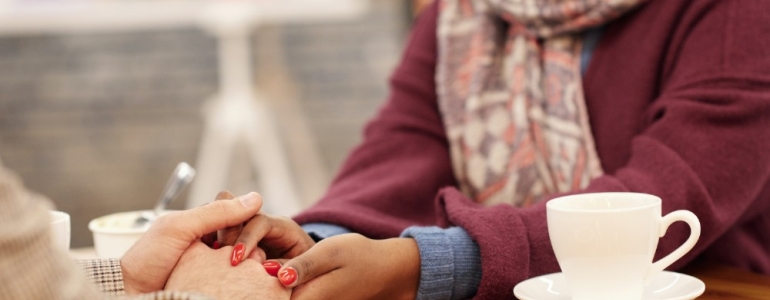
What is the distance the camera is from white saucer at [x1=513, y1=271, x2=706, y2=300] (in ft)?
2.35

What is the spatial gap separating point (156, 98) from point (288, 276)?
287 centimetres

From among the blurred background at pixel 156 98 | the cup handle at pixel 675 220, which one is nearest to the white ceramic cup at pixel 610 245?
the cup handle at pixel 675 220

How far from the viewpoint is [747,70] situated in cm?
95

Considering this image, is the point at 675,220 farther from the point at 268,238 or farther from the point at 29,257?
the point at 29,257

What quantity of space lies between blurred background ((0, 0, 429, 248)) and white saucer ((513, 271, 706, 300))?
2.64 meters

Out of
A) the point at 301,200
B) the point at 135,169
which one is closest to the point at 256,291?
the point at 301,200

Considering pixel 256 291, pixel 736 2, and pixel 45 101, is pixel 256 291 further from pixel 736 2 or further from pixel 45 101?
pixel 45 101

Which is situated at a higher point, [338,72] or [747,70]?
[747,70]

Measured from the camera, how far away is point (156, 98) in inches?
138

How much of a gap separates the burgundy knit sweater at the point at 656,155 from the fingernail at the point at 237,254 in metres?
0.21

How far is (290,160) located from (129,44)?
0.73 metres

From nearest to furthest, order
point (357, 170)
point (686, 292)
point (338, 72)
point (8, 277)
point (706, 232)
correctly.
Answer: point (8, 277) → point (686, 292) → point (706, 232) → point (357, 170) → point (338, 72)

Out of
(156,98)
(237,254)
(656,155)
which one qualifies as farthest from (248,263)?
(156,98)

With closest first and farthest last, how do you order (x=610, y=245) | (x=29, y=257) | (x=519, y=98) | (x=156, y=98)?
1. (x=29, y=257)
2. (x=610, y=245)
3. (x=519, y=98)
4. (x=156, y=98)
